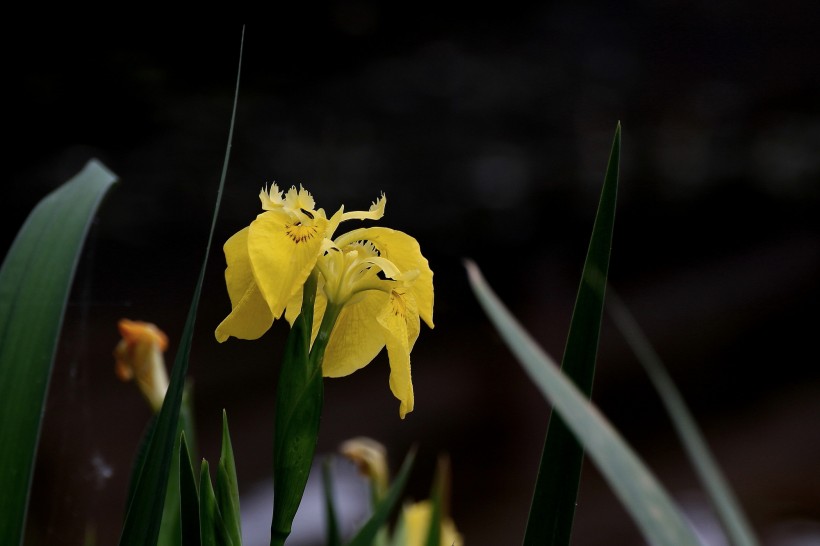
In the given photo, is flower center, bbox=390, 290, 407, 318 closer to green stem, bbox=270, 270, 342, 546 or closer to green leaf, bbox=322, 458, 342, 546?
green stem, bbox=270, 270, 342, 546

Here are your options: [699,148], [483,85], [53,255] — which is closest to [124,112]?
[483,85]

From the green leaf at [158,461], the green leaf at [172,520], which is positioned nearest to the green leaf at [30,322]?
the green leaf at [158,461]

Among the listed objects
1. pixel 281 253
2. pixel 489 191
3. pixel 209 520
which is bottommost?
pixel 209 520

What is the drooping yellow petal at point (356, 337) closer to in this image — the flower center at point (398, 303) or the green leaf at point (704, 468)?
the flower center at point (398, 303)

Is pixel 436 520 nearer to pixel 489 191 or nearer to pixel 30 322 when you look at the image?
pixel 30 322

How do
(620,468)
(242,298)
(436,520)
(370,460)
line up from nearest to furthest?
(620,468)
(242,298)
(436,520)
(370,460)

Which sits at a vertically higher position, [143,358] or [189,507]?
[143,358]

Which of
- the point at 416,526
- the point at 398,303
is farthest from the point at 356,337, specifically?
the point at 416,526

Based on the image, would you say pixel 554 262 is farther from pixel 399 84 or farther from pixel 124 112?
pixel 124 112

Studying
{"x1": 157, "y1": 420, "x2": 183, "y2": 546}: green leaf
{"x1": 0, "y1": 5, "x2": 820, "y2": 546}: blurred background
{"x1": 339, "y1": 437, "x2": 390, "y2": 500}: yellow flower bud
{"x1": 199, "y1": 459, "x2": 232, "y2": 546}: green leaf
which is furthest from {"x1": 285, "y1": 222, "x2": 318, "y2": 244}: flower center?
{"x1": 0, "y1": 5, "x2": 820, "y2": 546}: blurred background
